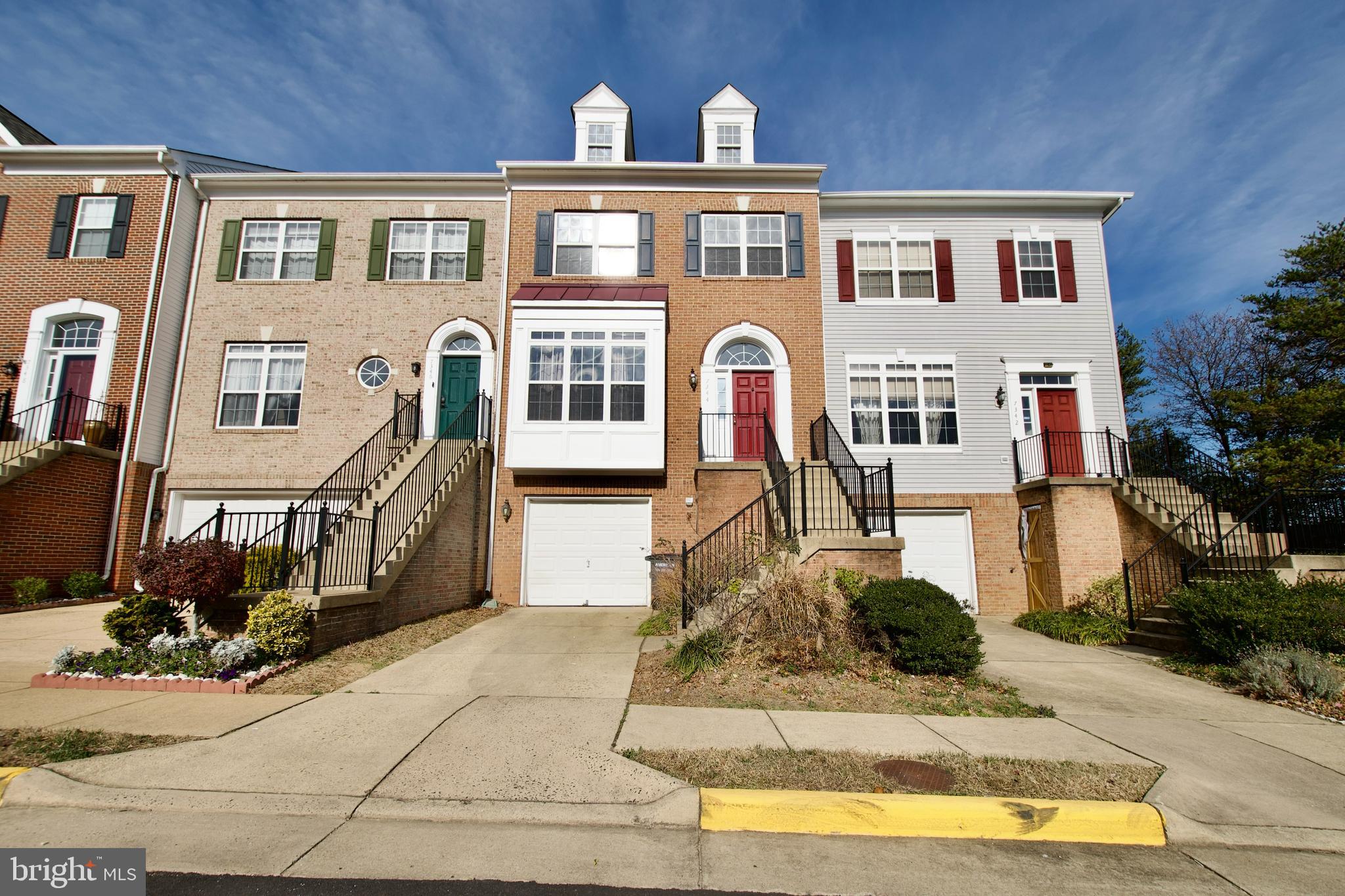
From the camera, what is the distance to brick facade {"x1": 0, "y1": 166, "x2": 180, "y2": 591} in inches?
535

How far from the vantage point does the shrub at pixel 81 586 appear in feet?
40.5

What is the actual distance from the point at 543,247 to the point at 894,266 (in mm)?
8324

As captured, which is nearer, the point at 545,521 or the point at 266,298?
the point at 545,521

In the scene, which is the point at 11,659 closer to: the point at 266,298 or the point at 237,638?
the point at 237,638

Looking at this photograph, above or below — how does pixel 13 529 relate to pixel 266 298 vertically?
below

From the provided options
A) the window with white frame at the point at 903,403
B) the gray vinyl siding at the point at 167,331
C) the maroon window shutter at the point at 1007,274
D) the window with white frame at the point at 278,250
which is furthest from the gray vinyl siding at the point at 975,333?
the gray vinyl siding at the point at 167,331

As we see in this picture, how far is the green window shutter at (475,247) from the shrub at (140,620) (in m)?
9.47

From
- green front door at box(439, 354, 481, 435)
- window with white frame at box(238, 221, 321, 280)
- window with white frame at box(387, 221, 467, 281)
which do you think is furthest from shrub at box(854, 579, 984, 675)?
window with white frame at box(238, 221, 321, 280)

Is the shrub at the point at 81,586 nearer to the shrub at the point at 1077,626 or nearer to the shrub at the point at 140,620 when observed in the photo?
the shrub at the point at 140,620

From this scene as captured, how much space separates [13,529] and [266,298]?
6452mm

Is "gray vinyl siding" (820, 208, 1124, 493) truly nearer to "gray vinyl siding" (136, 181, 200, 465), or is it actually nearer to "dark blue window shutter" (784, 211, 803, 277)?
"dark blue window shutter" (784, 211, 803, 277)

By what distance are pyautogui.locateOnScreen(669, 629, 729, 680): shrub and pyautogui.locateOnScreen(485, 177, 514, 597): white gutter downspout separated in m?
6.74

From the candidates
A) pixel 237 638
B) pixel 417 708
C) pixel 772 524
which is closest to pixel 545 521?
pixel 772 524

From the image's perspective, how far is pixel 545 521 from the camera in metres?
13.9
